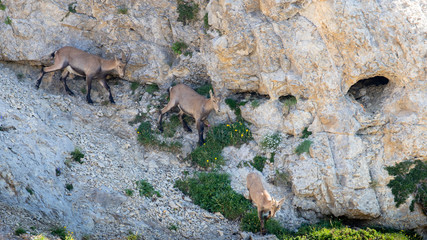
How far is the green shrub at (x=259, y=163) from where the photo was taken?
12.3 m

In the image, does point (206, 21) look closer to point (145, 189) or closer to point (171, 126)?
point (171, 126)

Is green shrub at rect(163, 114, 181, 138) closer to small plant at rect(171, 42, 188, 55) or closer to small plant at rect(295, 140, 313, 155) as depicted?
small plant at rect(171, 42, 188, 55)

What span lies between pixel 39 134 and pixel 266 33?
651 cm

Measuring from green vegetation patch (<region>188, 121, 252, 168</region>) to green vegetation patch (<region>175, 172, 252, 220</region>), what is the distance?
52cm

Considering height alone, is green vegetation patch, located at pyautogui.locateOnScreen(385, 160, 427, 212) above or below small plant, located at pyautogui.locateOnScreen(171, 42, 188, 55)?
below

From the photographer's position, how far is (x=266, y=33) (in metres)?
11.9

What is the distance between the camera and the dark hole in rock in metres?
11.7

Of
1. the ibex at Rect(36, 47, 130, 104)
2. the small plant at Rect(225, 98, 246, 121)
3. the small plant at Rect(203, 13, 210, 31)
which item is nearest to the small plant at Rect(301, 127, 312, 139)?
the small plant at Rect(225, 98, 246, 121)

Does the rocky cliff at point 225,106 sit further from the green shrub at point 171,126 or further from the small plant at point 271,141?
the green shrub at point 171,126

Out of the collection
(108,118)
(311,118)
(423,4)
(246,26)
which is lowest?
(108,118)

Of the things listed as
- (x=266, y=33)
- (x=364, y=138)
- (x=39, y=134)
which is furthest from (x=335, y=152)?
(x=39, y=134)

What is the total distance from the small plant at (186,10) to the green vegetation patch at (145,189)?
5.29 meters

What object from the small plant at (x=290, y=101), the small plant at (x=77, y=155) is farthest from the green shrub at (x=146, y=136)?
the small plant at (x=290, y=101)

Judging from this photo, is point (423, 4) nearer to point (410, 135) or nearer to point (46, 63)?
point (410, 135)
